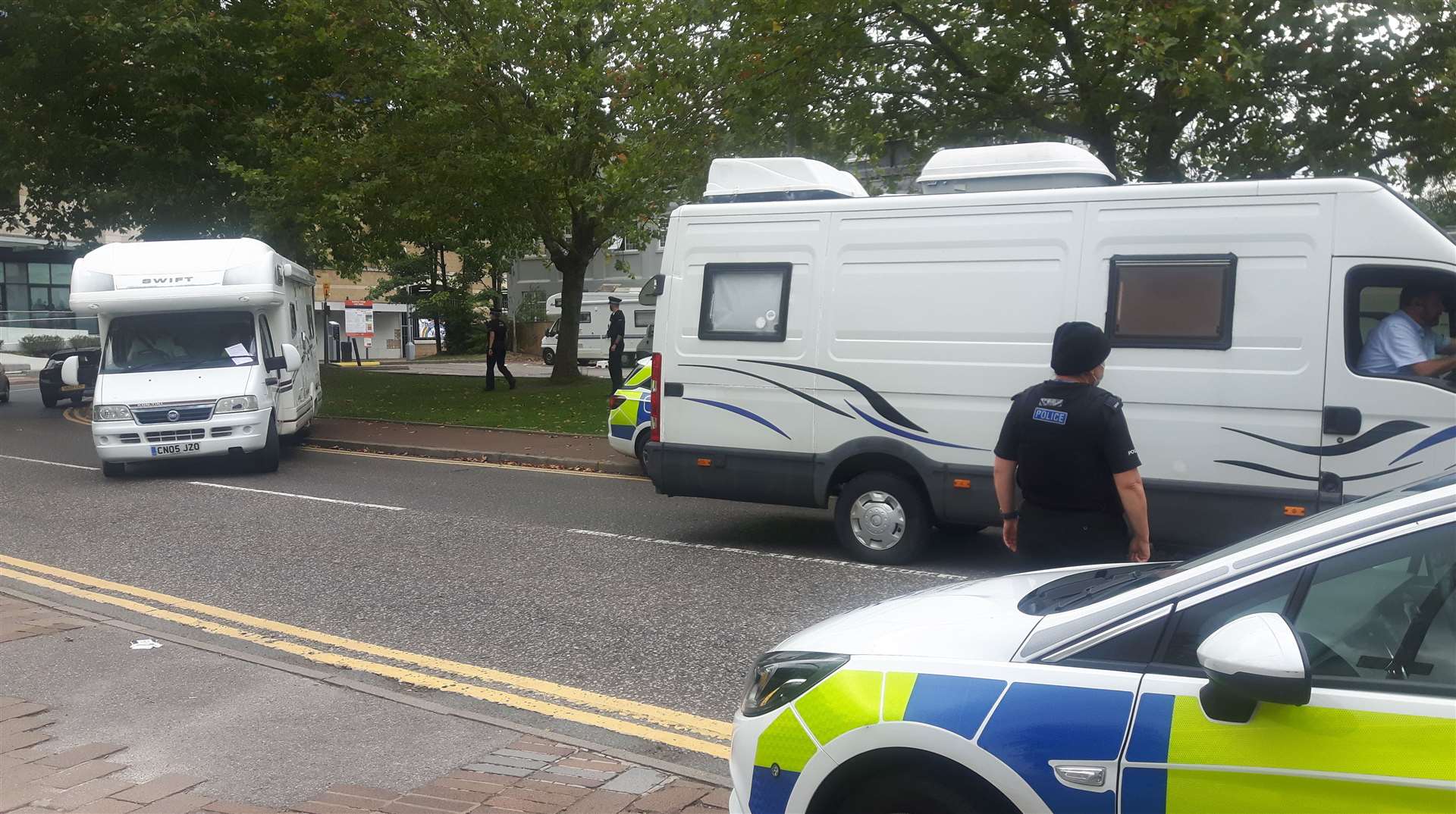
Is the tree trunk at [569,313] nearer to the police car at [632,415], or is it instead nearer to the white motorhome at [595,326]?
the police car at [632,415]

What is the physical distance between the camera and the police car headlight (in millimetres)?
3352

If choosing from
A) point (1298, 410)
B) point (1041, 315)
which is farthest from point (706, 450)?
point (1298, 410)

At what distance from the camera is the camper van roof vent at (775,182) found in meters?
9.42

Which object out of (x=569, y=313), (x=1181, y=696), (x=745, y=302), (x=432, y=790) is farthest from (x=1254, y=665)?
(x=569, y=313)

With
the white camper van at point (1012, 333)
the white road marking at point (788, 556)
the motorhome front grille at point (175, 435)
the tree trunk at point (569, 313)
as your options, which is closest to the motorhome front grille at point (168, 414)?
the motorhome front grille at point (175, 435)

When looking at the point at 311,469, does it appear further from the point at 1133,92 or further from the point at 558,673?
the point at 1133,92

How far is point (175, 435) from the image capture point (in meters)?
14.1

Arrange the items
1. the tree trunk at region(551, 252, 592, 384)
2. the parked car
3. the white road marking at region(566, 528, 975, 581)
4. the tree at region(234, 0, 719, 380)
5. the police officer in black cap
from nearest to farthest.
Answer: the police officer in black cap
the white road marking at region(566, 528, 975, 581)
the tree at region(234, 0, 719, 380)
the parked car
the tree trunk at region(551, 252, 592, 384)

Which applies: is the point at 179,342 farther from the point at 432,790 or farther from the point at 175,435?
the point at 432,790

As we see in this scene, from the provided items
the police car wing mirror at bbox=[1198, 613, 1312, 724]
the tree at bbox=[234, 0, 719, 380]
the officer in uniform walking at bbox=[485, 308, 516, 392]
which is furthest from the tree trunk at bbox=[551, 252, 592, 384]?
the police car wing mirror at bbox=[1198, 613, 1312, 724]

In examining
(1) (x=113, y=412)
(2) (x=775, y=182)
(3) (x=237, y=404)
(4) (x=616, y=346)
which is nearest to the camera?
(2) (x=775, y=182)

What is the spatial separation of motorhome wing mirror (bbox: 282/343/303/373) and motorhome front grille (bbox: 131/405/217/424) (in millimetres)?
1502

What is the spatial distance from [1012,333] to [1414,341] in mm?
2342

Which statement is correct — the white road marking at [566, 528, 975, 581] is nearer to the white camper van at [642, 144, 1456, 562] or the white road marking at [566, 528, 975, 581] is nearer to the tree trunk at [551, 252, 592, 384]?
the white camper van at [642, 144, 1456, 562]
